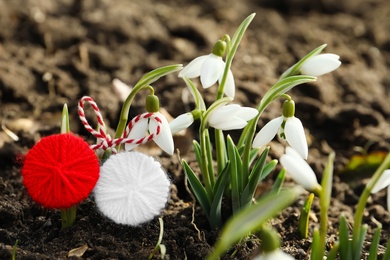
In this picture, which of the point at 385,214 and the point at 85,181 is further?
the point at 385,214

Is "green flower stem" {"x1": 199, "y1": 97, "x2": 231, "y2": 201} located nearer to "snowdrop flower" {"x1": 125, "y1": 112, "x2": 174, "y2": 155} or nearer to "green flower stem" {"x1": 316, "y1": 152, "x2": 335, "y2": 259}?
"snowdrop flower" {"x1": 125, "y1": 112, "x2": 174, "y2": 155}

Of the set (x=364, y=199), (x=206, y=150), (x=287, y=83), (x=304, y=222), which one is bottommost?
(x=304, y=222)

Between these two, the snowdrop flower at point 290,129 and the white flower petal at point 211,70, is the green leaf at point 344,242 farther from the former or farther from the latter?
the white flower petal at point 211,70

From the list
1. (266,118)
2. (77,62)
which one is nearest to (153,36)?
(77,62)

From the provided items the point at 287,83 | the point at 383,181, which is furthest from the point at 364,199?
the point at 287,83

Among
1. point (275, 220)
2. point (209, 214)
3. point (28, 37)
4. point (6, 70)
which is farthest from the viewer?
point (28, 37)

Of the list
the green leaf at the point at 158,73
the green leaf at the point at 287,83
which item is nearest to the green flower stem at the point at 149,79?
the green leaf at the point at 158,73

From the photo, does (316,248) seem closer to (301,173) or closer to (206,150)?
(301,173)

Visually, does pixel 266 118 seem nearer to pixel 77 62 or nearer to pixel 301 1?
pixel 77 62
